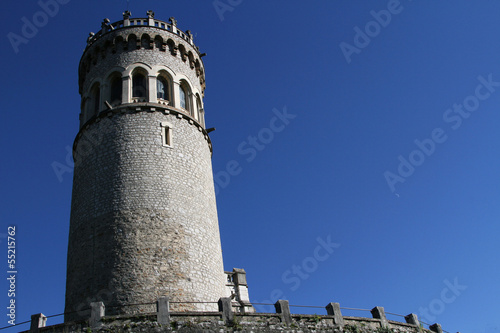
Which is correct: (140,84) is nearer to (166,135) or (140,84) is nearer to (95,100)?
(95,100)

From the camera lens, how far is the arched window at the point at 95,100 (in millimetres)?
25188

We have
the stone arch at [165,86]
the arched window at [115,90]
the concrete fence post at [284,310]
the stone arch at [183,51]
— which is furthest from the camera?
the stone arch at [183,51]

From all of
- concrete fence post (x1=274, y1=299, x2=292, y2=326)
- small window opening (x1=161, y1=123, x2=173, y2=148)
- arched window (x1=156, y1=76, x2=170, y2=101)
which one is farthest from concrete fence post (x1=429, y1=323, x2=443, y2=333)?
arched window (x1=156, y1=76, x2=170, y2=101)

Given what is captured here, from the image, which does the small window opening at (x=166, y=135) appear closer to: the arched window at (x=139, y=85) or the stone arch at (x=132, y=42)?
the arched window at (x=139, y=85)

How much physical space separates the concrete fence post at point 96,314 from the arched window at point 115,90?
11.5 metres

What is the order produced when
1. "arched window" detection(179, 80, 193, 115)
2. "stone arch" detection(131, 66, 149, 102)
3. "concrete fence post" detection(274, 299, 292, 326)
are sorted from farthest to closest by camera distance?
"arched window" detection(179, 80, 193, 115), "stone arch" detection(131, 66, 149, 102), "concrete fence post" detection(274, 299, 292, 326)

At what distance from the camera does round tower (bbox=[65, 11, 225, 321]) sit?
18.7 m

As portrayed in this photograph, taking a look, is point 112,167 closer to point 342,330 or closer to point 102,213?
point 102,213

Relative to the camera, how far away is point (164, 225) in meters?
20.0

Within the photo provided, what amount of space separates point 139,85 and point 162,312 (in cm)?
1321

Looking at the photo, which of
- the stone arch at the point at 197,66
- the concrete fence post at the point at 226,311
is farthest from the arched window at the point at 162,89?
the concrete fence post at the point at 226,311

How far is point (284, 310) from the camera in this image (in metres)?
17.7

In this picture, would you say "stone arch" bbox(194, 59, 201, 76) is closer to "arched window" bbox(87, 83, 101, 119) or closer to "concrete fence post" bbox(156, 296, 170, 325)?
"arched window" bbox(87, 83, 101, 119)

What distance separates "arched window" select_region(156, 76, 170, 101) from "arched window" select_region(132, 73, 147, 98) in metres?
0.68
